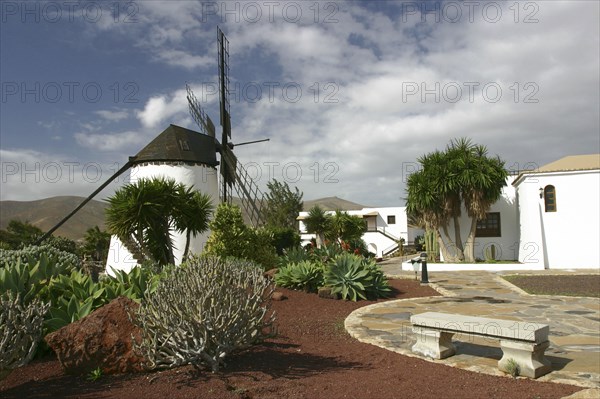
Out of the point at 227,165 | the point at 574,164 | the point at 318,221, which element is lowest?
the point at 318,221

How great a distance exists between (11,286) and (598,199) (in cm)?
2079

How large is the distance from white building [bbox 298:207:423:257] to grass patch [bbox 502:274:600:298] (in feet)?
73.3

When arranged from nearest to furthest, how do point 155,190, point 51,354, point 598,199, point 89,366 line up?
point 89,366
point 51,354
point 155,190
point 598,199

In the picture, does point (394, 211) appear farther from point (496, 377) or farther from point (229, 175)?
point (496, 377)

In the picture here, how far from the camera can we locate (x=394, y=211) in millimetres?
41938

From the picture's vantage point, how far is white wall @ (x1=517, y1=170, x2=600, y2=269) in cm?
1811

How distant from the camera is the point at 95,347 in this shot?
13.8 feet

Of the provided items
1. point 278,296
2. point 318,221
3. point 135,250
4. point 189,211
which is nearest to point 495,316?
point 278,296

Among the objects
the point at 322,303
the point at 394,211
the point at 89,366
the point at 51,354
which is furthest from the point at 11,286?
the point at 394,211

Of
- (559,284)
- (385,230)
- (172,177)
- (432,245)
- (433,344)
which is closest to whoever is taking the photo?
(433,344)

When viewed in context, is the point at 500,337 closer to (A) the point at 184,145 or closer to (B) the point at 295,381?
(B) the point at 295,381

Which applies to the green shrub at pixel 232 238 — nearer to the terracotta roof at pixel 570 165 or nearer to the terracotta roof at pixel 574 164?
the terracotta roof at pixel 570 165

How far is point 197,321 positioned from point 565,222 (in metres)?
19.4

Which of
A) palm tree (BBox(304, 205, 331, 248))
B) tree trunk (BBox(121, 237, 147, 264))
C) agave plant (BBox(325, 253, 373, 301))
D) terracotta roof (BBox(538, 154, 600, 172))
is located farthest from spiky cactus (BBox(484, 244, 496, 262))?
tree trunk (BBox(121, 237, 147, 264))
